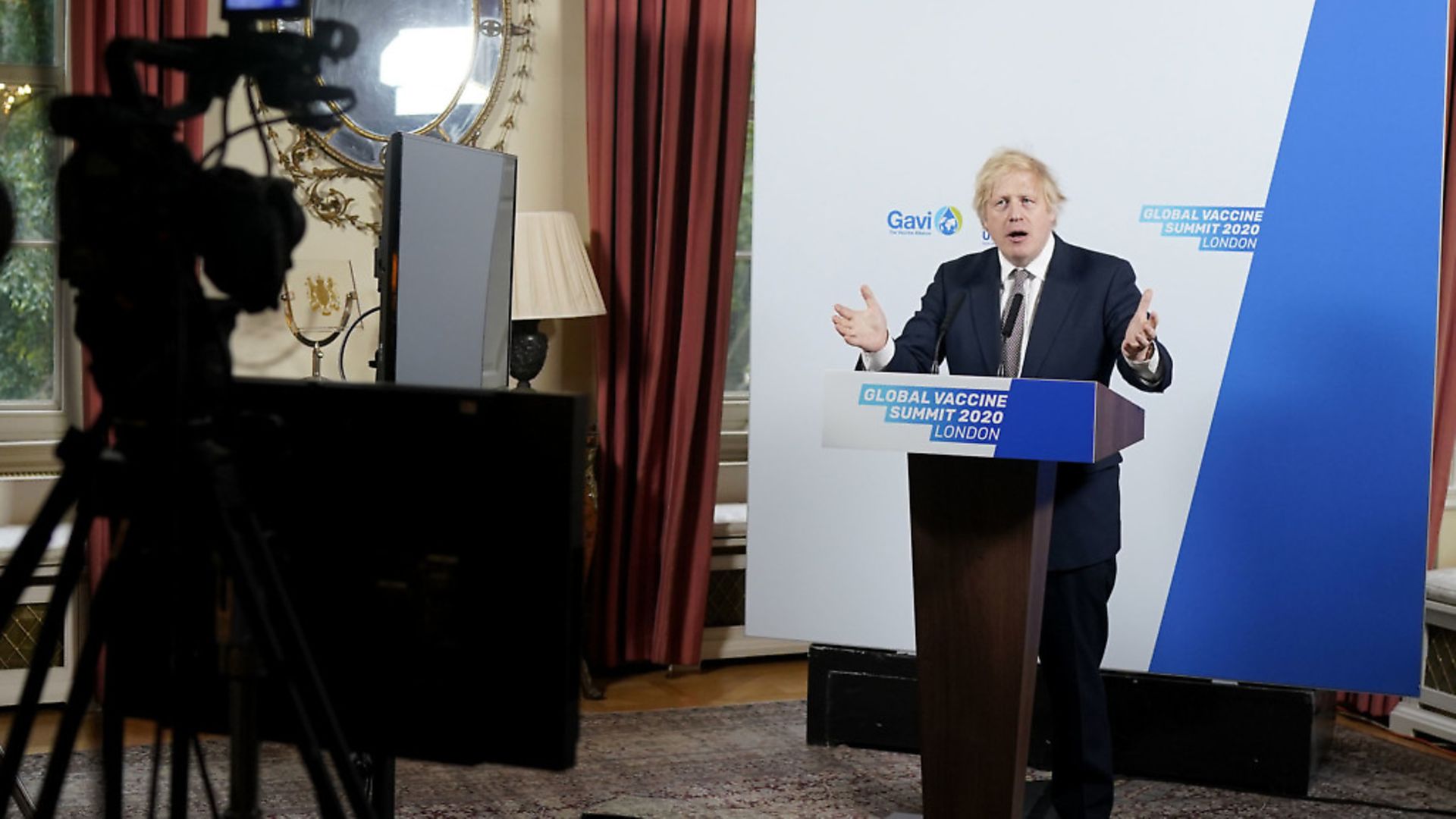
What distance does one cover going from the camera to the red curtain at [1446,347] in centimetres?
398

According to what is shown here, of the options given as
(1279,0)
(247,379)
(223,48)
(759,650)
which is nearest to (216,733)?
→ (247,379)

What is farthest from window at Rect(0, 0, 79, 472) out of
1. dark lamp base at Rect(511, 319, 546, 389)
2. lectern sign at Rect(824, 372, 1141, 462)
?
lectern sign at Rect(824, 372, 1141, 462)

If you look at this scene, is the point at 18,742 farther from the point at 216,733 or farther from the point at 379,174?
the point at 379,174

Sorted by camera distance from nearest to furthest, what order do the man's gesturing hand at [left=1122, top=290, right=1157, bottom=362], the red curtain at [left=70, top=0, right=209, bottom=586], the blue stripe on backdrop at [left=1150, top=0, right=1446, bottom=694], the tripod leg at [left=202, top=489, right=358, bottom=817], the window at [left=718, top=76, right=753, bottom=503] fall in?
the tripod leg at [left=202, top=489, right=358, bottom=817]
the man's gesturing hand at [left=1122, top=290, right=1157, bottom=362]
the blue stripe on backdrop at [left=1150, top=0, right=1446, bottom=694]
the red curtain at [left=70, top=0, right=209, bottom=586]
the window at [left=718, top=76, right=753, bottom=503]

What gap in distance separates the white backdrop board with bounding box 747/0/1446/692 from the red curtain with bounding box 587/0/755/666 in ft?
2.94

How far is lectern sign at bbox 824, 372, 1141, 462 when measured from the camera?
2.14m

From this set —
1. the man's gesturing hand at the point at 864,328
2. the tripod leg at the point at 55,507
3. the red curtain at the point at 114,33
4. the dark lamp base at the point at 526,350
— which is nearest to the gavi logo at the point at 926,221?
the man's gesturing hand at the point at 864,328

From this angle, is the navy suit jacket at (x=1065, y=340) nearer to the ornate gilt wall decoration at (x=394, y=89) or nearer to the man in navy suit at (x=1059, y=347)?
the man in navy suit at (x=1059, y=347)

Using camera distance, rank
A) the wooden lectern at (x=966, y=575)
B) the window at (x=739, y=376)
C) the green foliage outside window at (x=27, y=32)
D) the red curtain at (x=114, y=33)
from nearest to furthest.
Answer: the wooden lectern at (x=966, y=575)
the red curtain at (x=114, y=33)
the green foliage outside window at (x=27, y=32)
the window at (x=739, y=376)

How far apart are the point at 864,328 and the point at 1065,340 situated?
46 centimetres

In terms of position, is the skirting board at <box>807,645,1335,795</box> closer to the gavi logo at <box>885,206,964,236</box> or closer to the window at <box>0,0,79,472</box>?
the gavi logo at <box>885,206,964,236</box>

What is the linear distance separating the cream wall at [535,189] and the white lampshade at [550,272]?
0.31m

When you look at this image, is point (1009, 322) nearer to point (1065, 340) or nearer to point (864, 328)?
point (1065, 340)

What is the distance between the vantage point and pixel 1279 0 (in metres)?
3.13
